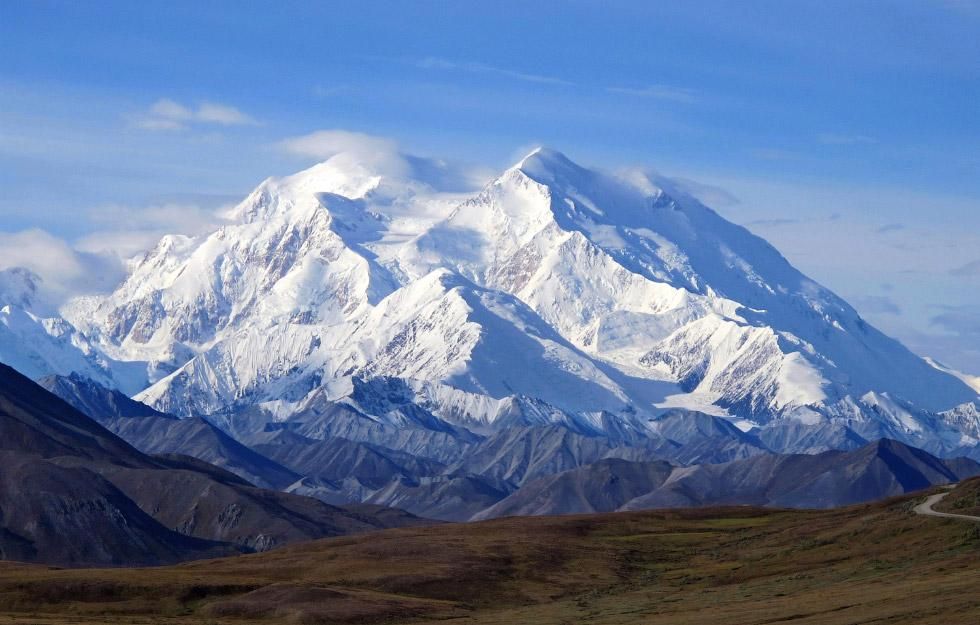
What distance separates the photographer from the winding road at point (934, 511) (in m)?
140

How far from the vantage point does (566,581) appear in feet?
516

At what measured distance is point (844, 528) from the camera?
157 meters

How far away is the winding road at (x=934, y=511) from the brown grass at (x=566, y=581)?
1589 millimetres

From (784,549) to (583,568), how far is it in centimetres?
1816

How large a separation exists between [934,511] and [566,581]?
3024cm

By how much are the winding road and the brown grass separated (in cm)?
159

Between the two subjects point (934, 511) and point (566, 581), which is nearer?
point (934, 511)

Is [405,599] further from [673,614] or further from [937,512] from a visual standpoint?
[937,512]

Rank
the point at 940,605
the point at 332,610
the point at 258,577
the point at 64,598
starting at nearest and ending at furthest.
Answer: the point at 940,605 < the point at 332,610 < the point at 64,598 < the point at 258,577

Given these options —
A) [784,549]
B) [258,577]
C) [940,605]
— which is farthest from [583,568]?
[940,605]

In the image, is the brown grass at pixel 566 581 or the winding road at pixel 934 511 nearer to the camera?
the brown grass at pixel 566 581

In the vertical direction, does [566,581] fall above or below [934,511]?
below

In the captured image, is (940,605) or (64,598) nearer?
(940,605)

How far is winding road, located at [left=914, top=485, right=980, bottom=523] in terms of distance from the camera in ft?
458
